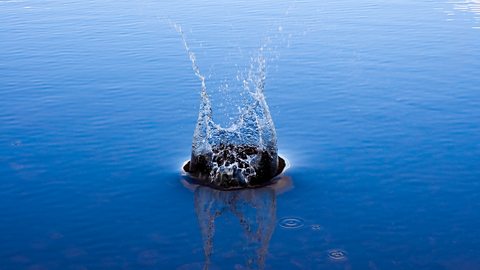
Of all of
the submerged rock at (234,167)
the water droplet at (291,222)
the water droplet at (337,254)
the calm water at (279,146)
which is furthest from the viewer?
the submerged rock at (234,167)

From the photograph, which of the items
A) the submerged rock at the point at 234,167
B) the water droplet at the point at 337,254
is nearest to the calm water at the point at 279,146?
the water droplet at the point at 337,254

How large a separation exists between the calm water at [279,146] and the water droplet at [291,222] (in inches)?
1.6

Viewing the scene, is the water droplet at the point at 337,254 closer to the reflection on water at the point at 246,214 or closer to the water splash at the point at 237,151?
the reflection on water at the point at 246,214

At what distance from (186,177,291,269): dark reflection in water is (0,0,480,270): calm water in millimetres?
42

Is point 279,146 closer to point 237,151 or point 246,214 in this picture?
point 237,151

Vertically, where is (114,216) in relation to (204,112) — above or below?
below

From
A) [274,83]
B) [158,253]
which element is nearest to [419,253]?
[158,253]

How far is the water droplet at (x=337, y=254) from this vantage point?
12703 millimetres

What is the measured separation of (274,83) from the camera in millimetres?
24766

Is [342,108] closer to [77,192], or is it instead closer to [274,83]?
[274,83]

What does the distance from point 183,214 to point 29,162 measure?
4917 mm

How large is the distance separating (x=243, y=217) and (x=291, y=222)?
103 centimetres

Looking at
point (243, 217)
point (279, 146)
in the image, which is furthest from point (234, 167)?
point (279, 146)

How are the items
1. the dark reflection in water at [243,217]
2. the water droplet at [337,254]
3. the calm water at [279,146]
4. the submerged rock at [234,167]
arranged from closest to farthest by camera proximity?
the water droplet at [337,254], the dark reflection in water at [243,217], the calm water at [279,146], the submerged rock at [234,167]
